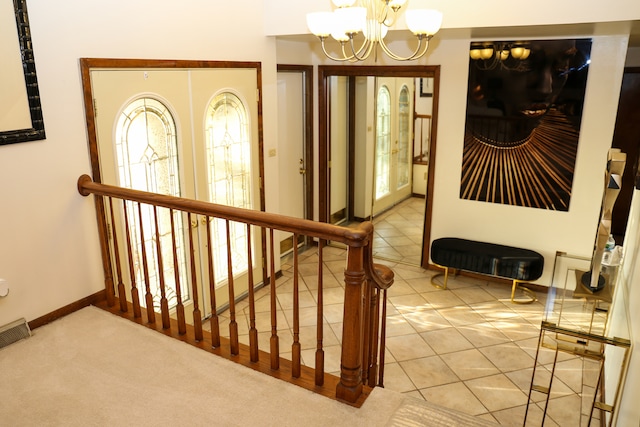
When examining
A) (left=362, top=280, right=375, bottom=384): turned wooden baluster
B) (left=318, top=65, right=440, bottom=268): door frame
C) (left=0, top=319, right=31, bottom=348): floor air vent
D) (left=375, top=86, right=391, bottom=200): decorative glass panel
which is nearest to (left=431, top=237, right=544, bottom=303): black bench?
(left=318, top=65, right=440, bottom=268): door frame

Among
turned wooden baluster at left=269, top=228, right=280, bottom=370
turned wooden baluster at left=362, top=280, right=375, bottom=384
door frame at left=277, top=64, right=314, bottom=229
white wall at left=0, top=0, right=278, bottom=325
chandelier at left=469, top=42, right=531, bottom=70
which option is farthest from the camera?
door frame at left=277, top=64, right=314, bottom=229

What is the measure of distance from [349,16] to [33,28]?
1608mm

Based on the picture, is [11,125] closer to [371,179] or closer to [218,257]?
[218,257]

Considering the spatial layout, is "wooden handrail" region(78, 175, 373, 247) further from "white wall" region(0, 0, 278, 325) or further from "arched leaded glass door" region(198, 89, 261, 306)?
"arched leaded glass door" region(198, 89, 261, 306)

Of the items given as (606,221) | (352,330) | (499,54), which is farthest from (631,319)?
(499,54)

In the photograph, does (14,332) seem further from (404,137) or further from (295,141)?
(404,137)

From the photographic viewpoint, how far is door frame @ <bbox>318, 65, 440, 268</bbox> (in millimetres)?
4734

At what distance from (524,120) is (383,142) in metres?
2.42

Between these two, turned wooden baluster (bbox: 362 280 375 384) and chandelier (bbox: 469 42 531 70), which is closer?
turned wooden baluster (bbox: 362 280 375 384)

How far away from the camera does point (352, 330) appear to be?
6.76 feet

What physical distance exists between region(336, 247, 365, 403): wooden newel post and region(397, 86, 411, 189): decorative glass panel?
5201 mm

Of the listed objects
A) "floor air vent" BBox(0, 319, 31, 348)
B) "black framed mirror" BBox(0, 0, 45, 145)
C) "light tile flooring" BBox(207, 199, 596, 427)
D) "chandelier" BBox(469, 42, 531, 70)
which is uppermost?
"chandelier" BBox(469, 42, 531, 70)

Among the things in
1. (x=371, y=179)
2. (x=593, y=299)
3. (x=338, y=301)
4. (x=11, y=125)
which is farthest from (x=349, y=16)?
(x=371, y=179)

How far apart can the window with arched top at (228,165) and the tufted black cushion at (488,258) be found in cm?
190
